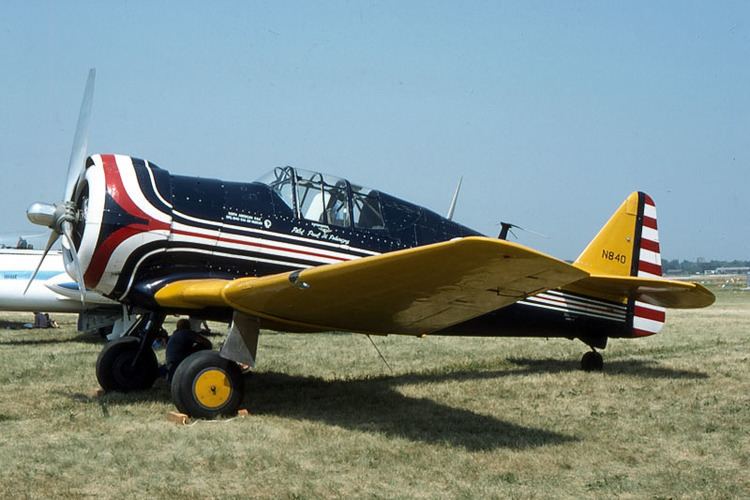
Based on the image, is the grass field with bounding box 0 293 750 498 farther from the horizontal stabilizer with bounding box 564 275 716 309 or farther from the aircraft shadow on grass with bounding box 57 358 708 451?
the horizontal stabilizer with bounding box 564 275 716 309

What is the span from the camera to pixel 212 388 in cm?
632

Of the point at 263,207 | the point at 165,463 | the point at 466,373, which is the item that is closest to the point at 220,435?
the point at 165,463

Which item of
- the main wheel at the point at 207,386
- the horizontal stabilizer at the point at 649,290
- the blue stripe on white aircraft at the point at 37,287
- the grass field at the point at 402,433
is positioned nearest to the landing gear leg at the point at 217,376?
the main wheel at the point at 207,386

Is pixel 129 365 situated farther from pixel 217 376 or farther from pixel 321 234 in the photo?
pixel 321 234

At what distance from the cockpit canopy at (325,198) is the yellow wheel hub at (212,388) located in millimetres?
1864

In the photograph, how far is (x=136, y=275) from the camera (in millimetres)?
6879

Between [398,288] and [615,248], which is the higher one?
[615,248]

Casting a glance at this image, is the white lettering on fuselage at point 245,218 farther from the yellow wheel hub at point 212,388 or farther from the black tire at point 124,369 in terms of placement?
the black tire at point 124,369

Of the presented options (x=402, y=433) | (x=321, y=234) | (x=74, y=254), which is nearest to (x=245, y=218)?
(x=321, y=234)

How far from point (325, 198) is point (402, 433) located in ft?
8.96

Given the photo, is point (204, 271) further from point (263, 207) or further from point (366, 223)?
point (366, 223)

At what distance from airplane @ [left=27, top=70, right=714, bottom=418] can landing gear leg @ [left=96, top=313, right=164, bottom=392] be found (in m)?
0.01

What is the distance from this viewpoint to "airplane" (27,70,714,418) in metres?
5.43

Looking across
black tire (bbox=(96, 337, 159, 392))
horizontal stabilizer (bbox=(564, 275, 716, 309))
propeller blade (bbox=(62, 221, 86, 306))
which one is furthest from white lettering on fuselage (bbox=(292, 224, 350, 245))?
horizontal stabilizer (bbox=(564, 275, 716, 309))
